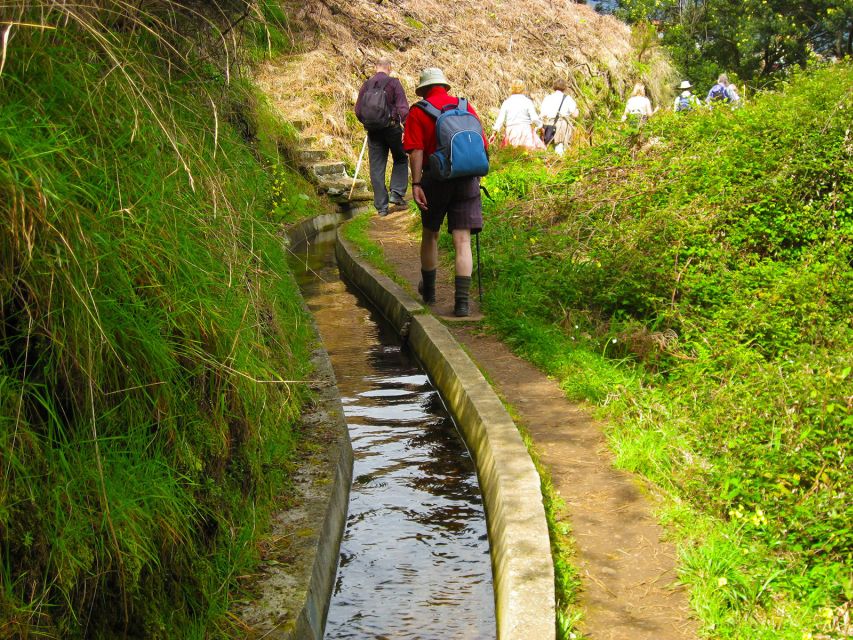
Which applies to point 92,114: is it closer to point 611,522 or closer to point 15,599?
point 15,599

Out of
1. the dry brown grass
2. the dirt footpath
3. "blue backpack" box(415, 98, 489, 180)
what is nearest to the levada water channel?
the dirt footpath

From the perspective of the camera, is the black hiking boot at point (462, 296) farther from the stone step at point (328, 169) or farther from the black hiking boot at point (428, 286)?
the stone step at point (328, 169)

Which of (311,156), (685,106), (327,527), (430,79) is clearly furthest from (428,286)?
(311,156)

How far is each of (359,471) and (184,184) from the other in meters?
2.37

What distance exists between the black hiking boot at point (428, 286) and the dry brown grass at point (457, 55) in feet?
32.4

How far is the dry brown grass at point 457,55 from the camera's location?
1914 centimetres

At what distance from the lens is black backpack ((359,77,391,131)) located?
13.1 m

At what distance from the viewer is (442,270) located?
10195 millimetres

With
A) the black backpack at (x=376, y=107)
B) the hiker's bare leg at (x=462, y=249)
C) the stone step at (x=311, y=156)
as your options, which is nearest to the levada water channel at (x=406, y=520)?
the hiker's bare leg at (x=462, y=249)

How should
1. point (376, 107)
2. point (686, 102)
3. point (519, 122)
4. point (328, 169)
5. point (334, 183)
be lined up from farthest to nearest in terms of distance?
point (328, 169), point (334, 183), point (519, 122), point (686, 102), point (376, 107)

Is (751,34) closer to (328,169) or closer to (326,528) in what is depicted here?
(328,169)

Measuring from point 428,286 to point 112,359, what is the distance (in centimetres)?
569

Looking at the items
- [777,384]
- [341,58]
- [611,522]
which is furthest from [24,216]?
[341,58]

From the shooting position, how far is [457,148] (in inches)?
289
